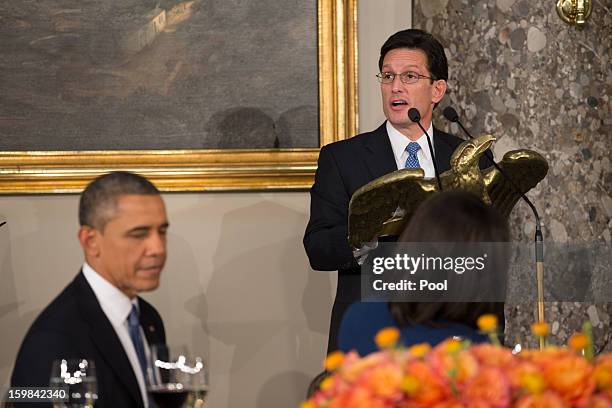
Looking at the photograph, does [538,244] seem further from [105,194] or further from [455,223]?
[105,194]

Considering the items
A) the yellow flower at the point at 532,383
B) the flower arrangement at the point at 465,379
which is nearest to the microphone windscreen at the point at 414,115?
the flower arrangement at the point at 465,379

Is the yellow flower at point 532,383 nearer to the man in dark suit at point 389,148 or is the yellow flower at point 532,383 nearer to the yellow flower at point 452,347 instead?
the yellow flower at point 452,347

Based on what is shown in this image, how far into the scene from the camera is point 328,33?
5.25 m

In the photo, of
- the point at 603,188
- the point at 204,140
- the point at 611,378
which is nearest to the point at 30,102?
the point at 204,140

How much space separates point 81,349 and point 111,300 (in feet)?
0.44

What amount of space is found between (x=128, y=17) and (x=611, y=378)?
3760 millimetres

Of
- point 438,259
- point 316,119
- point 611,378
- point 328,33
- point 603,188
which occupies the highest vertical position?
point 328,33

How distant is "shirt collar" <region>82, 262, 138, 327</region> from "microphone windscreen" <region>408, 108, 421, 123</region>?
152 cm

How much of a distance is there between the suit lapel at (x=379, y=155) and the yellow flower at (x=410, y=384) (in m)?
2.34

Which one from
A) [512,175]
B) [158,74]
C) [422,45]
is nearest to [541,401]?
[512,175]

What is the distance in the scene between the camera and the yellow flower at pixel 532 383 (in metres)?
1.71

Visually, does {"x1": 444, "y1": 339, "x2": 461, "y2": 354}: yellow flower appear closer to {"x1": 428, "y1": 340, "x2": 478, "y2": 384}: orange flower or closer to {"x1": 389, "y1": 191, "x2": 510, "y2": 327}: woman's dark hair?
{"x1": 428, "y1": 340, "x2": 478, "y2": 384}: orange flower

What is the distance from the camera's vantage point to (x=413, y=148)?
407 centimetres

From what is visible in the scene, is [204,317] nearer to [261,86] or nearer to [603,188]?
[261,86]
